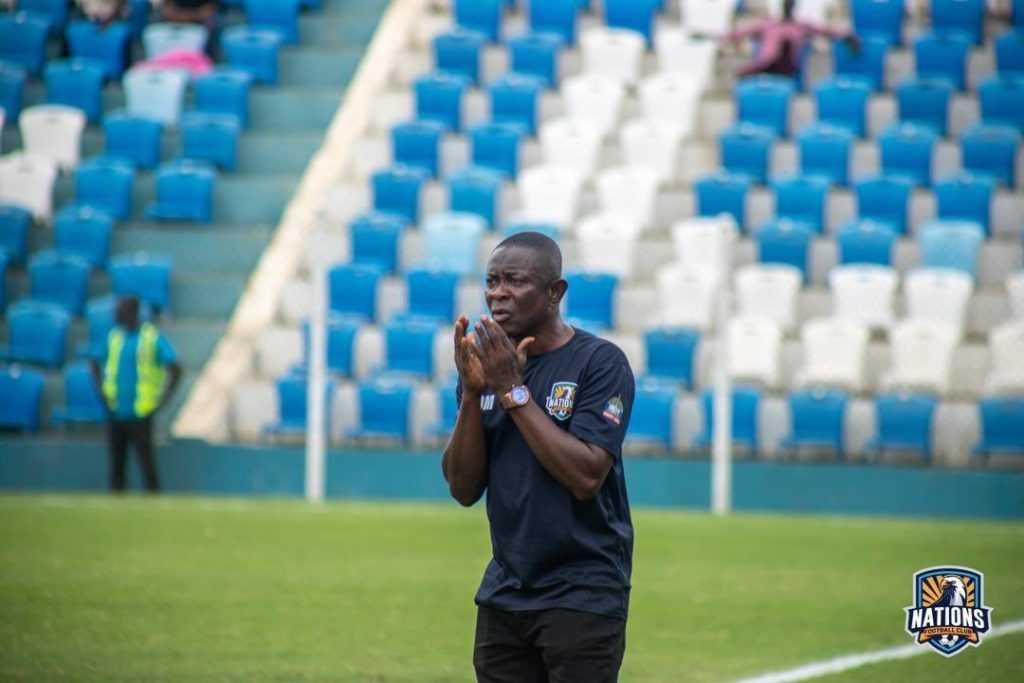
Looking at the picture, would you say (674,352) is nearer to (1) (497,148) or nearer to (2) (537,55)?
(1) (497,148)

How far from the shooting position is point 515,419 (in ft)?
14.0

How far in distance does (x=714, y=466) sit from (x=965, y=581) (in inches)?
372

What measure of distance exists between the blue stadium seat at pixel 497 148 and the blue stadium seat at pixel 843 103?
11.3 feet

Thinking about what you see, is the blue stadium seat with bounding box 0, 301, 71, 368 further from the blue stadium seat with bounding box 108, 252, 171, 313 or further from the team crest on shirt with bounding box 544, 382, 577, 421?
the team crest on shirt with bounding box 544, 382, 577, 421

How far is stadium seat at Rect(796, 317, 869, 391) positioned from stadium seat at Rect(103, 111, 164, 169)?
8638 millimetres

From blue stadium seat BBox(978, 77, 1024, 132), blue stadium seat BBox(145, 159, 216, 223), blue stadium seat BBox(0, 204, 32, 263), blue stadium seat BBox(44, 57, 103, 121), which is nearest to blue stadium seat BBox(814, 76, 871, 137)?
blue stadium seat BBox(978, 77, 1024, 132)

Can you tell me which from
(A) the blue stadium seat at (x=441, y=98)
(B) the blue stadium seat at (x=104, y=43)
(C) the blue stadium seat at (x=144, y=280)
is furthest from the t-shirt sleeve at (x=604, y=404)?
(B) the blue stadium seat at (x=104, y=43)

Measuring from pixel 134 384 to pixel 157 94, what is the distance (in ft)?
21.1

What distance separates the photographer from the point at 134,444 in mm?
16266

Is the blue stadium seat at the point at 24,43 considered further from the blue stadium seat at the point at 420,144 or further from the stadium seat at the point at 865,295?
the stadium seat at the point at 865,295

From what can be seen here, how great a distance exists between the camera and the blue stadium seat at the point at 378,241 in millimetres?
18516

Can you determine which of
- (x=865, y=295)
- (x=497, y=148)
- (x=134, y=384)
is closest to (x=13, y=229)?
(x=134, y=384)

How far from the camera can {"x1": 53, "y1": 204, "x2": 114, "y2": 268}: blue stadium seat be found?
19375 millimetres

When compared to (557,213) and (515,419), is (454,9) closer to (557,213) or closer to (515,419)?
(557,213)
